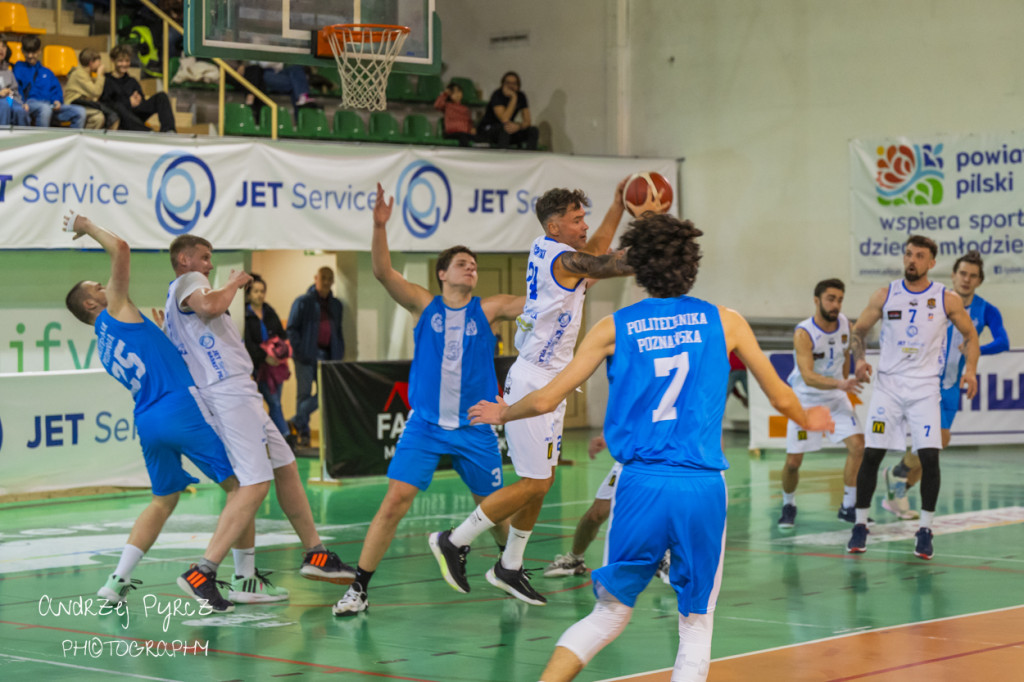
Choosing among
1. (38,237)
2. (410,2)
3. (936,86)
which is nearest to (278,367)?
(38,237)

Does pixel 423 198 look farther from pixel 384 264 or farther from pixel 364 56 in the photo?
pixel 384 264

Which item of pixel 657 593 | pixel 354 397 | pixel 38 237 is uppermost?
pixel 38 237

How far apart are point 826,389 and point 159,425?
5.71 meters

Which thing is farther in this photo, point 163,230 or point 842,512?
point 163,230

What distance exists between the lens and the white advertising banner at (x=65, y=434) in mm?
13438

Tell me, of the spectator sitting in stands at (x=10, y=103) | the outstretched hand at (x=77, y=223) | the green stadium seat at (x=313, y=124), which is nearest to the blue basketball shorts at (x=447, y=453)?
the outstretched hand at (x=77, y=223)

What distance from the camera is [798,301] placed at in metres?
20.2

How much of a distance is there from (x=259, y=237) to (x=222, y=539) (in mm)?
9223

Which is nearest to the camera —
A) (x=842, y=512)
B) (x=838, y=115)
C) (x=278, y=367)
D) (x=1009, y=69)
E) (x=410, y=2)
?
(x=842, y=512)

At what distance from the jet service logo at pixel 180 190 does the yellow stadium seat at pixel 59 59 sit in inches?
170

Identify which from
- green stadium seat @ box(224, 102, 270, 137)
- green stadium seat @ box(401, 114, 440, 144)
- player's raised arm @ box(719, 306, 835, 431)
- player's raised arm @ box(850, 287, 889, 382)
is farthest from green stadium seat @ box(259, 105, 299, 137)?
player's raised arm @ box(719, 306, 835, 431)

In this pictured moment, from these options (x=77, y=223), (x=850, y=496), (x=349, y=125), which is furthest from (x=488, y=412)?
(x=349, y=125)

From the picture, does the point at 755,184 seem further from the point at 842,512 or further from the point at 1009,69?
the point at 842,512

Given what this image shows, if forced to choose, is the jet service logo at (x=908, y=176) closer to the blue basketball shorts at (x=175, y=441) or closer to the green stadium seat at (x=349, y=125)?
the green stadium seat at (x=349, y=125)
